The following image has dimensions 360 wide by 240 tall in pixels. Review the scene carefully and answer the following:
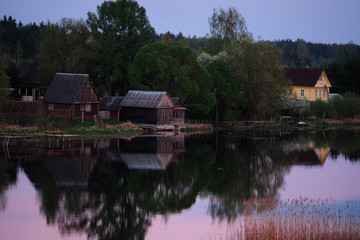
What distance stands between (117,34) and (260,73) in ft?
65.2

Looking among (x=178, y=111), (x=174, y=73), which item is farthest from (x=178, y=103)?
(x=174, y=73)

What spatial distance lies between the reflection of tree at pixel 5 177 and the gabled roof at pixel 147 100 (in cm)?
2544

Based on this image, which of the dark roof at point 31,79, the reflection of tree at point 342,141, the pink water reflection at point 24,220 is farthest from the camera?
the dark roof at point 31,79

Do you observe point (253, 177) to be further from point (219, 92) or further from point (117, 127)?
point (219, 92)

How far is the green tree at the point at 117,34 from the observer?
7131 centimetres

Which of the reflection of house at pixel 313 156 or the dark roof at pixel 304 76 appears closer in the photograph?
the reflection of house at pixel 313 156

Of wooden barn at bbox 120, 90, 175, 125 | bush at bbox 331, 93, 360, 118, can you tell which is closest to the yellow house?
Result: bush at bbox 331, 93, 360, 118

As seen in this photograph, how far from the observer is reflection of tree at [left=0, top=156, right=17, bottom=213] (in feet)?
97.2

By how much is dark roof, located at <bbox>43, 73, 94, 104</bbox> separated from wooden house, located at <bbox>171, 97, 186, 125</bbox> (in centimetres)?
1130

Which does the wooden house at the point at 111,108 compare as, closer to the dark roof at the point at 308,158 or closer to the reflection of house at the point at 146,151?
the reflection of house at the point at 146,151

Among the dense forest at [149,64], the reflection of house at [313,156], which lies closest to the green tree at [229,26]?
the dense forest at [149,64]

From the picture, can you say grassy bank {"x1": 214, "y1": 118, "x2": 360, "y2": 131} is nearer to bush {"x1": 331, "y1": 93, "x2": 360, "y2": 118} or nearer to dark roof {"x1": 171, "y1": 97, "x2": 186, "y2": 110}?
bush {"x1": 331, "y1": 93, "x2": 360, "y2": 118}

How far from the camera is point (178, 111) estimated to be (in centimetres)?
6812

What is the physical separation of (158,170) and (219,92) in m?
→ 35.5
